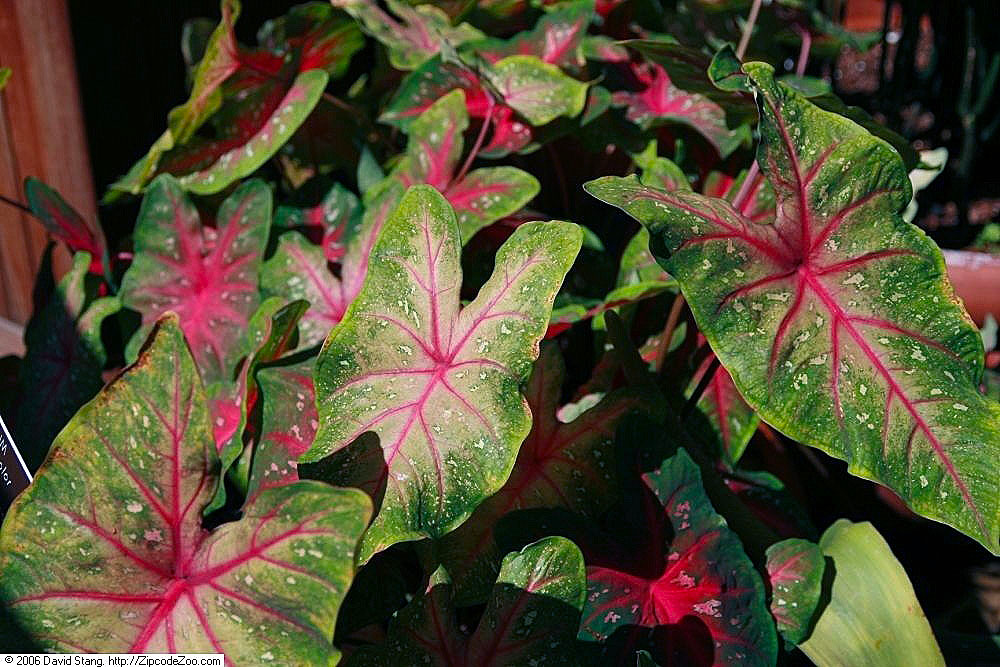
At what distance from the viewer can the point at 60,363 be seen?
1289 millimetres

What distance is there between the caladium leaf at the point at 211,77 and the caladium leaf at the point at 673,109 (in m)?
0.59

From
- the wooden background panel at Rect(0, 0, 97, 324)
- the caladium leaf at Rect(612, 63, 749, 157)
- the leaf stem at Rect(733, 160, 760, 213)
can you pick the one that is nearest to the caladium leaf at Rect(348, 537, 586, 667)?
the leaf stem at Rect(733, 160, 760, 213)

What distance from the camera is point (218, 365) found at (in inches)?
50.5

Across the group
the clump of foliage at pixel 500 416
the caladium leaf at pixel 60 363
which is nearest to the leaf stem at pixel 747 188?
the clump of foliage at pixel 500 416

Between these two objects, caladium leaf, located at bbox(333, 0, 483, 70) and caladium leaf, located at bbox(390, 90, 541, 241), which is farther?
caladium leaf, located at bbox(333, 0, 483, 70)

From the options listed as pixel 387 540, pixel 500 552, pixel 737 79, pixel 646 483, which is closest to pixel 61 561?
pixel 387 540

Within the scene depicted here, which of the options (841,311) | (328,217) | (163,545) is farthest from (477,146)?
(163,545)

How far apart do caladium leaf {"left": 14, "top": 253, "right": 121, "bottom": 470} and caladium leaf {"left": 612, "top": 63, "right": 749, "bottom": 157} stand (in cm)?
83

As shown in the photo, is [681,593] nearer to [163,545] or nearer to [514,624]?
[514,624]

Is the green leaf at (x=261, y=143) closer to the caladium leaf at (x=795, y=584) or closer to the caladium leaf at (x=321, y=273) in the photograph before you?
the caladium leaf at (x=321, y=273)

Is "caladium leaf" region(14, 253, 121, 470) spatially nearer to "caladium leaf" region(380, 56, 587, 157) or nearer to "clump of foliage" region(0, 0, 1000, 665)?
"clump of foliage" region(0, 0, 1000, 665)

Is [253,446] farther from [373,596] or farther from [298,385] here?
[373,596]

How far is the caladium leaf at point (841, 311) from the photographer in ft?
2.62

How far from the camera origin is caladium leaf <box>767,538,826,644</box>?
95 cm
